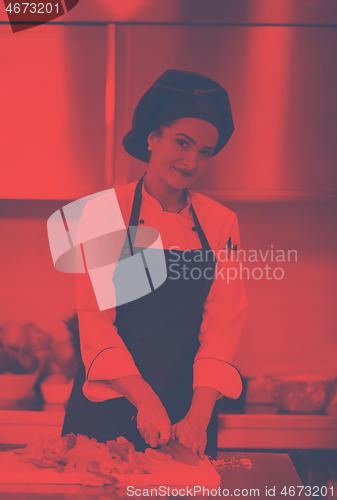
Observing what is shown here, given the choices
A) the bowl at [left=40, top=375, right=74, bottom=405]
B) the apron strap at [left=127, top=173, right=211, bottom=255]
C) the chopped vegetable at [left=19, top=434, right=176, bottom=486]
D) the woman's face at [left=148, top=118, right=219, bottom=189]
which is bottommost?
the bowl at [left=40, top=375, right=74, bottom=405]

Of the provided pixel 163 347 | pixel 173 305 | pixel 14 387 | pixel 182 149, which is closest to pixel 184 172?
pixel 182 149

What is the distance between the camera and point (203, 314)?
1077 millimetres

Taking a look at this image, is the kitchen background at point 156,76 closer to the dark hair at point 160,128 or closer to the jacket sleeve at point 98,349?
the dark hair at point 160,128

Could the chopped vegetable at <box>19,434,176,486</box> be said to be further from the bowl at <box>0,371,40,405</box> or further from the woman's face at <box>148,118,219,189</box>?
the woman's face at <box>148,118,219,189</box>

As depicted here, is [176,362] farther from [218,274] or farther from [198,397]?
[218,274]

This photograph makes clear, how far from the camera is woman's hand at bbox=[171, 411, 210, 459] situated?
0.79 metres

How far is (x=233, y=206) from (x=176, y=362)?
2.13ft

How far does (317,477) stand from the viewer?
4.08ft

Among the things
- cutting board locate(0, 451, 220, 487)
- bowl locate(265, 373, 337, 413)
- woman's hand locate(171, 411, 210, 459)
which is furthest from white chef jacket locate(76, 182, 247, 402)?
bowl locate(265, 373, 337, 413)

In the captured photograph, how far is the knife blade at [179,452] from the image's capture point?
746 millimetres

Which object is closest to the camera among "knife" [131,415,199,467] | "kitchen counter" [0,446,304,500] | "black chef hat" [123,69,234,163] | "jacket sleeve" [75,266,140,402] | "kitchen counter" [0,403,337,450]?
"kitchen counter" [0,446,304,500]

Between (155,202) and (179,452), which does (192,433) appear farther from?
(155,202)

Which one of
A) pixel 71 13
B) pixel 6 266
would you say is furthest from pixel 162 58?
pixel 6 266

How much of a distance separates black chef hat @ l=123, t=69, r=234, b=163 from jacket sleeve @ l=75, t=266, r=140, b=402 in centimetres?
45
